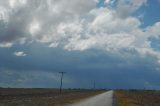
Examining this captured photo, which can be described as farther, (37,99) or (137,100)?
(137,100)

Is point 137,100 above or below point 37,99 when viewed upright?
above

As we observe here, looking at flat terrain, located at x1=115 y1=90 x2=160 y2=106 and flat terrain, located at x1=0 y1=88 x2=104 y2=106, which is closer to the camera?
flat terrain, located at x1=0 y1=88 x2=104 y2=106

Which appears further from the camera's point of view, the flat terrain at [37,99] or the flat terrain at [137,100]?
the flat terrain at [137,100]

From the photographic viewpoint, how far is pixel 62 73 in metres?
146
